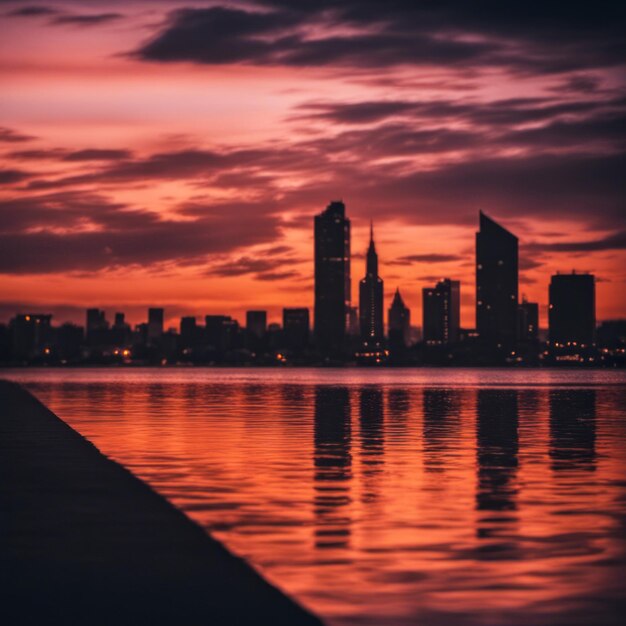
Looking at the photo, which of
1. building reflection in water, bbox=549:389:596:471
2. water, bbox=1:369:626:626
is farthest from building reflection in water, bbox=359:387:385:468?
building reflection in water, bbox=549:389:596:471

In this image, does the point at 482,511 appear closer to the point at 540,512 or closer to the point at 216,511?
the point at 540,512

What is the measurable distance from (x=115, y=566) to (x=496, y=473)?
55.4 ft

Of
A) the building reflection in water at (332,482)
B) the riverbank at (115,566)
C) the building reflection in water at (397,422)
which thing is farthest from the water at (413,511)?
the riverbank at (115,566)

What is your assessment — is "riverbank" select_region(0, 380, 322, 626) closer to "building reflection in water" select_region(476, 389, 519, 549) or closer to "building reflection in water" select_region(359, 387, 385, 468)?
"building reflection in water" select_region(476, 389, 519, 549)

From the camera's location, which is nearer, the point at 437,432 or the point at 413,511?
the point at 413,511

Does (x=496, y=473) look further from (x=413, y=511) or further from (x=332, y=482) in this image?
(x=413, y=511)

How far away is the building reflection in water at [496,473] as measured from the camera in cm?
2145

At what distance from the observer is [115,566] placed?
50.6ft

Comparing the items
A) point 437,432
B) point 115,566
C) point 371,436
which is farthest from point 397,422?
point 115,566

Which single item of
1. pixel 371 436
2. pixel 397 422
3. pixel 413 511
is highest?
pixel 413 511

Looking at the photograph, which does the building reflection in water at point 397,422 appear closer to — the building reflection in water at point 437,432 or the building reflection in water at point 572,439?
the building reflection in water at point 437,432

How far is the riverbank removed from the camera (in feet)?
41.4

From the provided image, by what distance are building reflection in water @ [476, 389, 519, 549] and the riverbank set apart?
4694mm

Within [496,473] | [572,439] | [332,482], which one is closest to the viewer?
[332,482]
